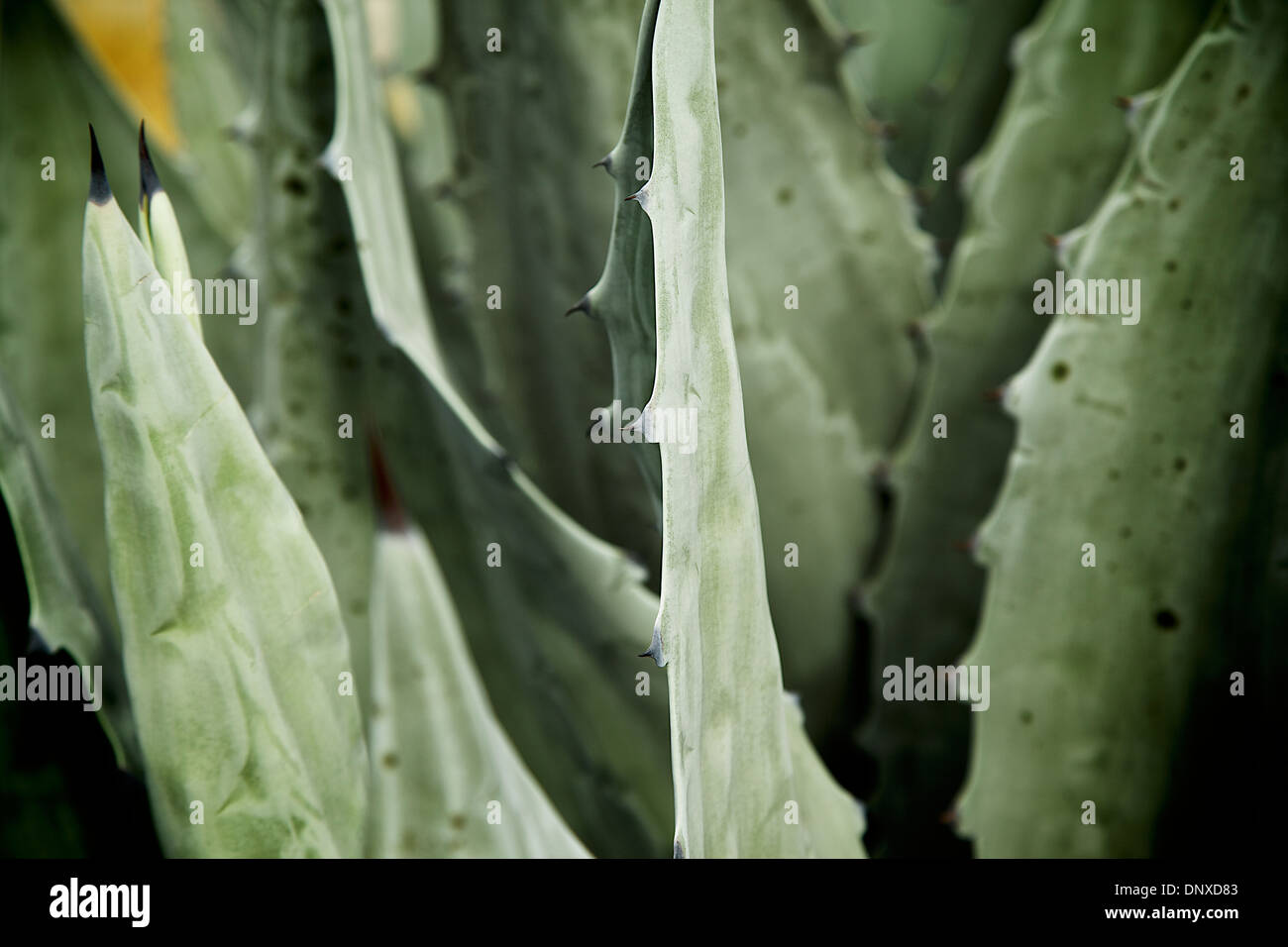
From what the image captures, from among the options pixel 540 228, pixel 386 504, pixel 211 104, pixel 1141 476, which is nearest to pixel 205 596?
pixel 386 504

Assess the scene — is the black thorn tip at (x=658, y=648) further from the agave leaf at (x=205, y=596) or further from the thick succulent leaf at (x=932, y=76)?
the thick succulent leaf at (x=932, y=76)

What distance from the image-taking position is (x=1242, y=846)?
1.20ft

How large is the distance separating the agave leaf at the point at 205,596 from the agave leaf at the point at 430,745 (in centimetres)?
2

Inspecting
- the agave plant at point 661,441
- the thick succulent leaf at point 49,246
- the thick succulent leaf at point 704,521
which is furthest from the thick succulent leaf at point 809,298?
the thick succulent leaf at point 49,246

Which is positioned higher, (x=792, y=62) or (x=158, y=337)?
(x=792, y=62)

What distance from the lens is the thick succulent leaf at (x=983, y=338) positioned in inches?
16.3

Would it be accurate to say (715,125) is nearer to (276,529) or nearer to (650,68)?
(650,68)

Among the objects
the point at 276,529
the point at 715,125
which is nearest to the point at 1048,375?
the point at 715,125

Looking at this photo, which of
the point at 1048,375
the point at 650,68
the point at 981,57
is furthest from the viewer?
the point at 981,57

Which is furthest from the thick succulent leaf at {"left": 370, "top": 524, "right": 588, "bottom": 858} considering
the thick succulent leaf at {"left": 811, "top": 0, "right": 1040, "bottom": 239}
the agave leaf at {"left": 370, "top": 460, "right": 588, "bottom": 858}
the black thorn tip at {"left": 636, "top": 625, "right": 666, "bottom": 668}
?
the thick succulent leaf at {"left": 811, "top": 0, "right": 1040, "bottom": 239}

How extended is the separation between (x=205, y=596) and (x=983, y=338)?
30 cm

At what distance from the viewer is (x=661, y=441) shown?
26cm

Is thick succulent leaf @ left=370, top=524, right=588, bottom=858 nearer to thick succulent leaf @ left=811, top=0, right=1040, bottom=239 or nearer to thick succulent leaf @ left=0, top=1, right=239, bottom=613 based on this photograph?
thick succulent leaf @ left=0, top=1, right=239, bottom=613
